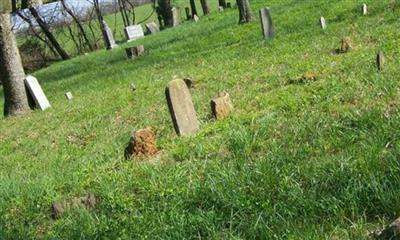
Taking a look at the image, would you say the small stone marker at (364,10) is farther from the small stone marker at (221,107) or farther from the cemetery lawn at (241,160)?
the small stone marker at (221,107)

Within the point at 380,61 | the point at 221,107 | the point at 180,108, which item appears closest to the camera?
the point at 180,108

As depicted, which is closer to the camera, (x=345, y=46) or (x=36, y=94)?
(x=345, y=46)

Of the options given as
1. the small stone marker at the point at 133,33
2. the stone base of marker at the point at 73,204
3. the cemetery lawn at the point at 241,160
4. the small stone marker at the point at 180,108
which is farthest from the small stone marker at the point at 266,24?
the small stone marker at the point at 133,33

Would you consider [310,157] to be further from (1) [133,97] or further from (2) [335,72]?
(1) [133,97]

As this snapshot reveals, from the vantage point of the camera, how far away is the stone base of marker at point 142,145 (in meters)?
5.63

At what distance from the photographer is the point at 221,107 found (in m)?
6.48

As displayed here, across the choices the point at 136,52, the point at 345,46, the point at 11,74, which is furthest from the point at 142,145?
the point at 136,52

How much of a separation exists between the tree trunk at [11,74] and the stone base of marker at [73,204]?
8481 mm

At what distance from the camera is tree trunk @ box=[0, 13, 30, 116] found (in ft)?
40.9

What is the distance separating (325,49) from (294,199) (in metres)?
6.49

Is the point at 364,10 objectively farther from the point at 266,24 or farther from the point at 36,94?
the point at 36,94

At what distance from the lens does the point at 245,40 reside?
46.7 feet

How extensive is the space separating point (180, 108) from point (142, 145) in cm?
67

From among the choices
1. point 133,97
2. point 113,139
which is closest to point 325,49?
point 133,97
